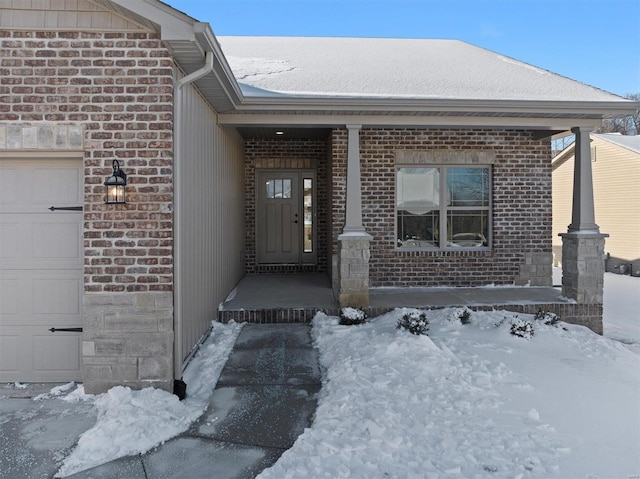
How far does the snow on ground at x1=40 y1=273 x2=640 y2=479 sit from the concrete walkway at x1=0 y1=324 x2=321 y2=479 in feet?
0.38

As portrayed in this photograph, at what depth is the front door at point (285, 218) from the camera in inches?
370

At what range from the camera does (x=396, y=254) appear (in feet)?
25.4

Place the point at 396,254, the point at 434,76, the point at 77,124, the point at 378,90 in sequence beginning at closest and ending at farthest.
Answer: the point at 77,124 → the point at 378,90 → the point at 434,76 → the point at 396,254

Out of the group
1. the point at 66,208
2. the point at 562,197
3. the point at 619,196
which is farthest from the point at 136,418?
the point at 562,197

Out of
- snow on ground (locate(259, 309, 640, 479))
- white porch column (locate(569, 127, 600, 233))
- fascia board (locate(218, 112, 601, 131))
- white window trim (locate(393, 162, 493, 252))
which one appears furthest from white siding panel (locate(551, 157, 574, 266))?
snow on ground (locate(259, 309, 640, 479))

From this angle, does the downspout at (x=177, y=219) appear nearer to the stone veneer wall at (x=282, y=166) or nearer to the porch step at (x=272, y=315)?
the porch step at (x=272, y=315)

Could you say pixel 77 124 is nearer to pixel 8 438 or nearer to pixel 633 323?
pixel 8 438

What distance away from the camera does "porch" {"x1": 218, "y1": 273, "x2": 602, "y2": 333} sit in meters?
5.98

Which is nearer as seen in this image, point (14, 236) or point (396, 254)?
point (14, 236)

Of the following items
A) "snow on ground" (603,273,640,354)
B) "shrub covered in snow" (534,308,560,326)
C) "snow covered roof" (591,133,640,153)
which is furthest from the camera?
"snow covered roof" (591,133,640,153)

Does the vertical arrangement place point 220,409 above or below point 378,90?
below

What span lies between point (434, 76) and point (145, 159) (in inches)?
196

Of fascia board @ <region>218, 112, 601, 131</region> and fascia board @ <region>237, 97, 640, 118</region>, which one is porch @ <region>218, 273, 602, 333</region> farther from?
fascia board @ <region>237, 97, 640, 118</region>

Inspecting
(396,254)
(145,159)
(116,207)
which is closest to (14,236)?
(116,207)
